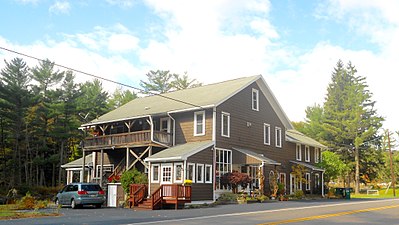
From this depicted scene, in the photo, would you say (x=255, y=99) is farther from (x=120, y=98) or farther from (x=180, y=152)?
(x=120, y=98)

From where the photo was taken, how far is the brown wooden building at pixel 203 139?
29.0 m

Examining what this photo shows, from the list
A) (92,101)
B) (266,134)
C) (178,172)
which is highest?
(92,101)

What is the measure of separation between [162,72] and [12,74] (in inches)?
1188

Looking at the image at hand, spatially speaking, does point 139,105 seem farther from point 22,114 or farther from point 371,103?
point 371,103

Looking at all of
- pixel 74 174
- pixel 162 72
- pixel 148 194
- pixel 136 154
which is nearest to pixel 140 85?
pixel 162 72

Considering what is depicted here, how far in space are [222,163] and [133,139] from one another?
271 inches

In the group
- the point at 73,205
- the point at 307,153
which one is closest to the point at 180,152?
the point at 73,205

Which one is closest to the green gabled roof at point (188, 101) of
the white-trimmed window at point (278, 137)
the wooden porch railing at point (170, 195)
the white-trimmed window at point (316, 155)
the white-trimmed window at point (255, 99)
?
the white-trimmed window at point (255, 99)

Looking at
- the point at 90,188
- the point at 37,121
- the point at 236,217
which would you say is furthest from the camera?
the point at 37,121

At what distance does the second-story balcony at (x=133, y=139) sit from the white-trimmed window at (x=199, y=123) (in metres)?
2.33

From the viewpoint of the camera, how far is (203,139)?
3119 cm

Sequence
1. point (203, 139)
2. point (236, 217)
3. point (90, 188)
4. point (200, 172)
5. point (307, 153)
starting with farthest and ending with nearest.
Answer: point (307, 153)
point (203, 139)
point (200, 172)
point (90, 188)
point (236, 217)

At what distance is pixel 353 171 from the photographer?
63562 mm

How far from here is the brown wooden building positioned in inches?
1140
